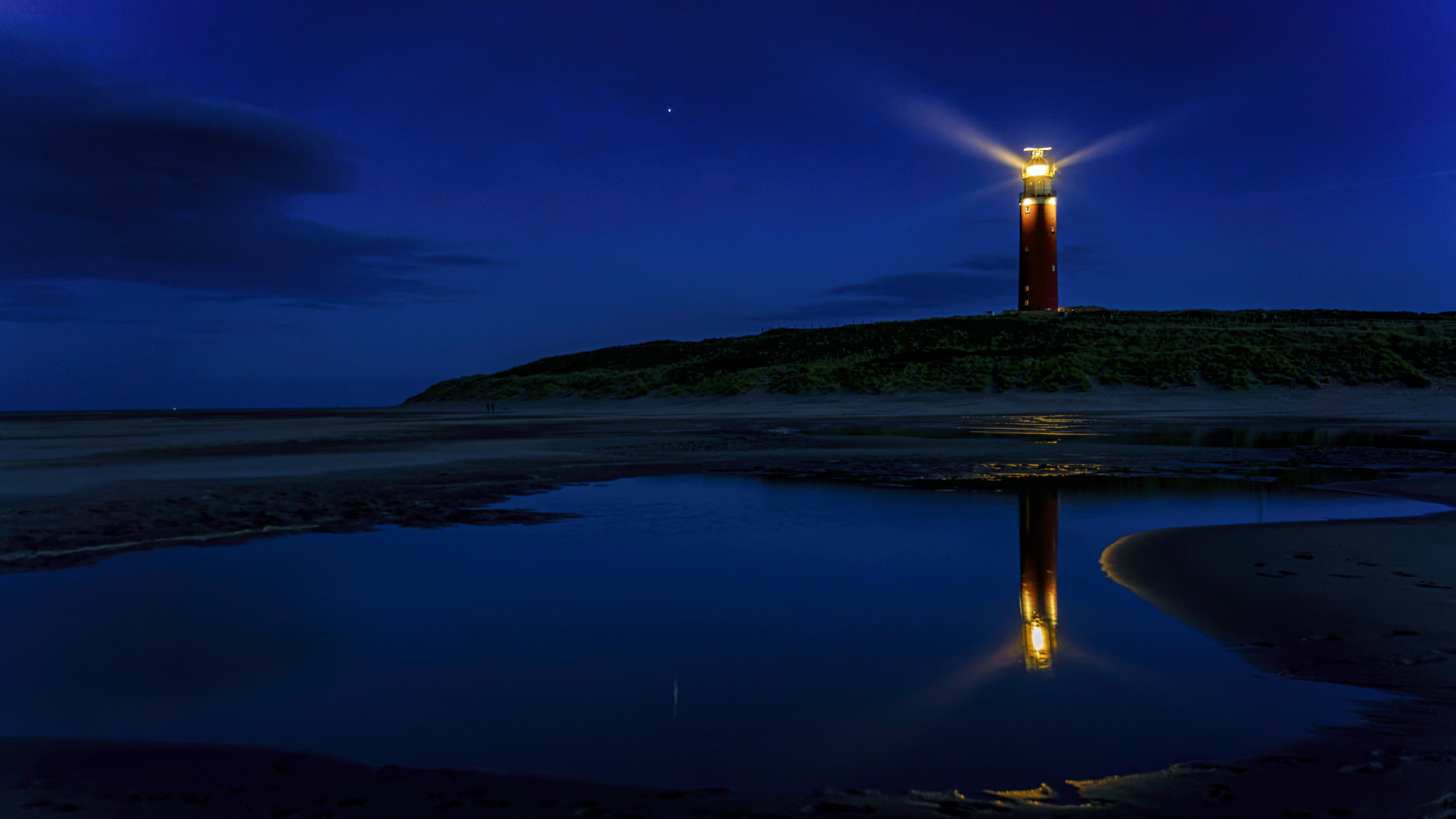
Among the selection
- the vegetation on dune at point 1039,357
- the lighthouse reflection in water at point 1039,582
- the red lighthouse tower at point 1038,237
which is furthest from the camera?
the red lighthouse tower at point 1038,237

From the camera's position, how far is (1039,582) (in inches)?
288

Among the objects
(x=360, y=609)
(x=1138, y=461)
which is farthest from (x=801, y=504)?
(x=1138, y=461)

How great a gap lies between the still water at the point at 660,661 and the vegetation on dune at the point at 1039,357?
44.3 metres

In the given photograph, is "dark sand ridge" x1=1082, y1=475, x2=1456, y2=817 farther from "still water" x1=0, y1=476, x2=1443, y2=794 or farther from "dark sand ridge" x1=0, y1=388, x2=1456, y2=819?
"still water" x1=0, y1=476, x2=1443, y2=794

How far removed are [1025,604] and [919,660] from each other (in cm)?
173

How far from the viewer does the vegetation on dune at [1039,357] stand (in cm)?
4778

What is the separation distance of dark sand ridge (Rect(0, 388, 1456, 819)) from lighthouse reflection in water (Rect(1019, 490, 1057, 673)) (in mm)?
661

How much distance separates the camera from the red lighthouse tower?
80.1 m

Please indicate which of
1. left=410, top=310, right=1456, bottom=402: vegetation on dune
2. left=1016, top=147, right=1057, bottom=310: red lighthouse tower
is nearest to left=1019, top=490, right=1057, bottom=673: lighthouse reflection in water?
left=410, top=310, right=1456, bottom=402: vegetation on dune

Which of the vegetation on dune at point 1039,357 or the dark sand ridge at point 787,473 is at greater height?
the vegetation on dune at point 1039,357

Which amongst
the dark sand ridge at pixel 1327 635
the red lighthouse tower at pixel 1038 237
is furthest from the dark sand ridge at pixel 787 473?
the red lighthouse tower at pixel 1038 237

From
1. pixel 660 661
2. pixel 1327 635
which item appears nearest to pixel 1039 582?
pixel 1327 635

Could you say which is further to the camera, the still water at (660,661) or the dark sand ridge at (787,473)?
the still water at (660,661)

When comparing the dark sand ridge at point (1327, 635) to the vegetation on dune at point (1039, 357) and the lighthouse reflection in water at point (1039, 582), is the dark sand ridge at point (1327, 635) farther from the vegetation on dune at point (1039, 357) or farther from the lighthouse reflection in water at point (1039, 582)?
the vegetation on dune at point (1039, 357)
